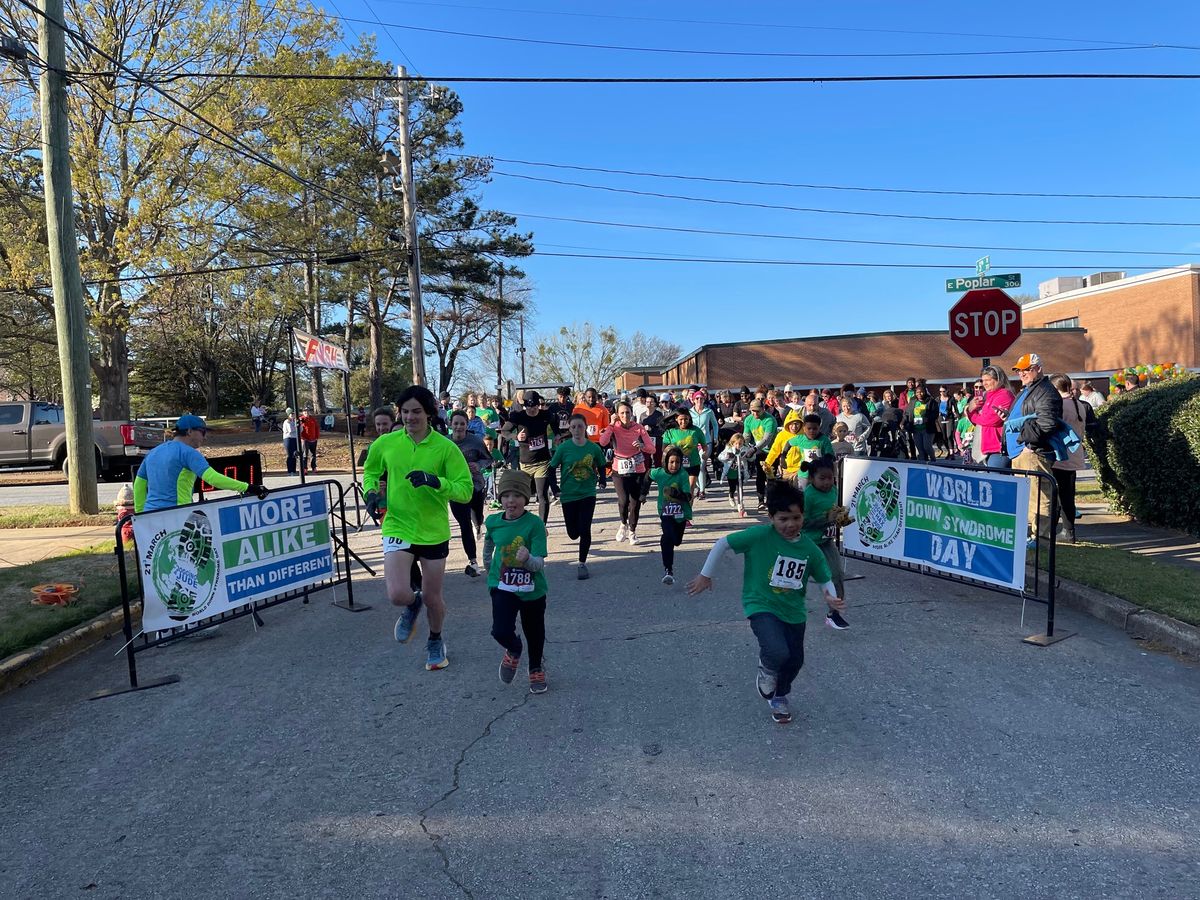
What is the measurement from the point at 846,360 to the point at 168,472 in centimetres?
4071

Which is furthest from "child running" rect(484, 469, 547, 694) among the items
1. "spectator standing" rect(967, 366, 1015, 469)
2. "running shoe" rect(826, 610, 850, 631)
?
"spectator standing" rect(967, 366, 1015, 469)

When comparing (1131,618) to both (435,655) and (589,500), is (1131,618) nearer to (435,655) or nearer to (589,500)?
(589,500)

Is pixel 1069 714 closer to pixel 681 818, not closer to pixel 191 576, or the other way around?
pixel 681 818

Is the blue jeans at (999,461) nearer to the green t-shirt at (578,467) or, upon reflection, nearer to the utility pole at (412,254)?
the green t-shirt at (578,467)

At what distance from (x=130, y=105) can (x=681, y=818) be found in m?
26.3

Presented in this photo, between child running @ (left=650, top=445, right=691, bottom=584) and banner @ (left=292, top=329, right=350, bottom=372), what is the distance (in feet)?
24.4

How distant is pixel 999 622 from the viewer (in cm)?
651

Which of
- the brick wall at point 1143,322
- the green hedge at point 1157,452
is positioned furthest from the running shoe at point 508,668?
Answer: the brick wall at point 1143,322

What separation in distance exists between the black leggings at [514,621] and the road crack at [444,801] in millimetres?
361

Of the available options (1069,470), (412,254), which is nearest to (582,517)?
(1069,470)

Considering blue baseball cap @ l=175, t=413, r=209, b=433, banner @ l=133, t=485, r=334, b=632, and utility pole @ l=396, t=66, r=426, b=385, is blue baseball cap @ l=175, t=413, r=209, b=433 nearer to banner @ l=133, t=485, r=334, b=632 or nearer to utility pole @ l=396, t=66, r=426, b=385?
banner @ l=133, t=485, r=334, b=632

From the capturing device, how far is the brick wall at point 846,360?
42656mm

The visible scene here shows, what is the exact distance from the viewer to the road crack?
315cm

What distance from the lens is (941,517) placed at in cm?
705
